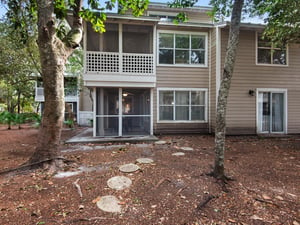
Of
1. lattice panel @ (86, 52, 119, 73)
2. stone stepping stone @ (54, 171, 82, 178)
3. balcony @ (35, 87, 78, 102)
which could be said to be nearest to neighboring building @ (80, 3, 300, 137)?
lattice panel @ (86, 52, 119, 73)

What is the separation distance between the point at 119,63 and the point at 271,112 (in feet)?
27.8

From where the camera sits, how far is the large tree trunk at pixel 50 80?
158 inches

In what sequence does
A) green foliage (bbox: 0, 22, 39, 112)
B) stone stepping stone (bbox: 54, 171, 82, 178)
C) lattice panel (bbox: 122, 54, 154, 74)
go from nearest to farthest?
stone stepping stone (bbox: 54, 171, 82, 178), lattice panel (bbox: 122, 54, 154, 74), green foliage (bbox: 0, 22, 39, 112)

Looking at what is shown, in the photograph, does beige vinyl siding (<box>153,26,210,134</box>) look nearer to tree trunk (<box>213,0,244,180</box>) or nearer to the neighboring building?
the neighboring building

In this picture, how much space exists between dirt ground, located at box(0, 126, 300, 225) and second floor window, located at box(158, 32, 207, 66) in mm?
5936

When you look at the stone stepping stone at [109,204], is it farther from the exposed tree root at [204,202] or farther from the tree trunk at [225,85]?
the tree trunk at [225,85]

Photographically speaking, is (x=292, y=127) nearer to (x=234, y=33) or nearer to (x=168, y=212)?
(x=234, y=33)

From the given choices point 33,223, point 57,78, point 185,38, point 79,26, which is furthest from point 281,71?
point 33,223

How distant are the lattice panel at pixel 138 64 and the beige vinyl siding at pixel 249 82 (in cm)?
398

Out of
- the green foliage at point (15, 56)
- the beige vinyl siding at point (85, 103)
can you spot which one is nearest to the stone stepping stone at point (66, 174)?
the green foliage at point (15, 56)

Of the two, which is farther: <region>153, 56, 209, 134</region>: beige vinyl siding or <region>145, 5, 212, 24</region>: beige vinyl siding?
<region>145, 5, 212, 24</region>: beige vinyl siding

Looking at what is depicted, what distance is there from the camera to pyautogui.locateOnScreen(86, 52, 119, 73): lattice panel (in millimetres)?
7695

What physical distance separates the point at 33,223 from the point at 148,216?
1.66 m

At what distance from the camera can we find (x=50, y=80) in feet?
13.5
